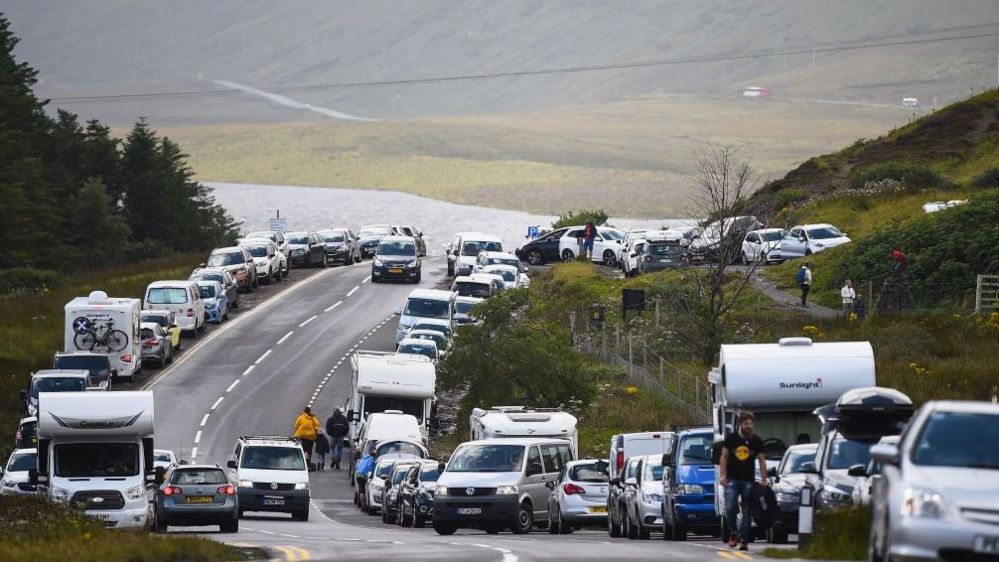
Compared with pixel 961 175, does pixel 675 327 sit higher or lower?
lower

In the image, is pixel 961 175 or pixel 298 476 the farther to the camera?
pixel 961 175

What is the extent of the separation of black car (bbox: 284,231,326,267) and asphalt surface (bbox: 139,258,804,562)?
1.29 meters

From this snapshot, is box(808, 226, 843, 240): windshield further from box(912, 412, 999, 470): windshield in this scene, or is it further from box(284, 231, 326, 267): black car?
box(912, 412, 999, 470): windshield

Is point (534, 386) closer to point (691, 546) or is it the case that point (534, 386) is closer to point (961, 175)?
point (691, 546)

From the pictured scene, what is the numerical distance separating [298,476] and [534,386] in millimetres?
15323

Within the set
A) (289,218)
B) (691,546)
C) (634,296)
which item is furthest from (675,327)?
(289,218)

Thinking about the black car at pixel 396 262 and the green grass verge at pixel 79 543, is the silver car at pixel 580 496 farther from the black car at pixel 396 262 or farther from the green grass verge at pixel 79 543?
the black car at pixel 396 262

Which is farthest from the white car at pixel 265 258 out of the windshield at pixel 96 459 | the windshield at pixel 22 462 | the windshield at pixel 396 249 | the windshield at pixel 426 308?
the windshield at pixel 96 459

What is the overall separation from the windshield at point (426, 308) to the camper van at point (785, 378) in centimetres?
3473

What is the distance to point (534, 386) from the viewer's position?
50.8 metres

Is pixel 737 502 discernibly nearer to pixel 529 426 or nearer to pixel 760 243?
→ pixel 529 426

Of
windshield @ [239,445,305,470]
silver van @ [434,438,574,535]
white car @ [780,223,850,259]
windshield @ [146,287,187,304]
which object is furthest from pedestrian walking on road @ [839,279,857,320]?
silver van @ [434,438,574,535]

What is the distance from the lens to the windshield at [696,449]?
Answer: 27641 mm

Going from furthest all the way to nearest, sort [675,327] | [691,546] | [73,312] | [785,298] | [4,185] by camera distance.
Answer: [4,185]
[785,298]
[675,327]
[73,312]
[691,546]
